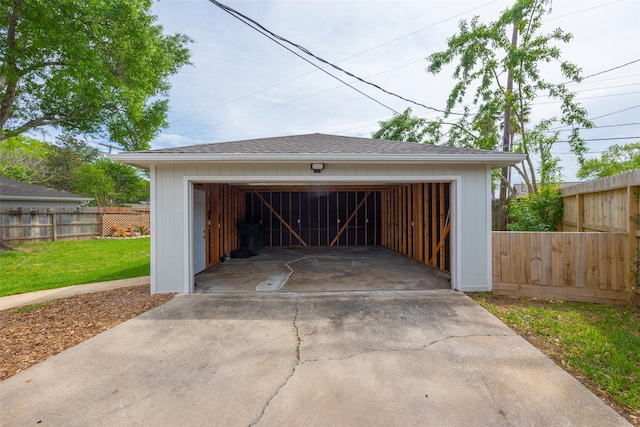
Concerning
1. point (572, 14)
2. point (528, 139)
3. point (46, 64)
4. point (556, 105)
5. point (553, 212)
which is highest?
point (572, 14)

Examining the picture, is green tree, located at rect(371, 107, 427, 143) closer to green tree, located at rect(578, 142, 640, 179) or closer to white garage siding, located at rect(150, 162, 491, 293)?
white garage siding, located at rect(150, 162, 491, 293)

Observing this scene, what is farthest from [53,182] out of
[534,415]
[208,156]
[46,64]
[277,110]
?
[534,415]

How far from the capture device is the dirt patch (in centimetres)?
291

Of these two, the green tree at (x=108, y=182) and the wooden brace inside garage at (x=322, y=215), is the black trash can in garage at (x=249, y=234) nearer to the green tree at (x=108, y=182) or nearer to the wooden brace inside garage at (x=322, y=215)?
the wooden brace inside garage at (x=322, y=215)

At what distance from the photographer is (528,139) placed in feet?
30.1

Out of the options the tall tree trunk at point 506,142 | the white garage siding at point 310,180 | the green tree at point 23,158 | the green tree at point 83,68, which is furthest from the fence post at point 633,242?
the green tree at point 23,158

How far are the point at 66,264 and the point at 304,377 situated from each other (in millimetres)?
8504

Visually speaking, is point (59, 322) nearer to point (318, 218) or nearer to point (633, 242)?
point (633, 242)

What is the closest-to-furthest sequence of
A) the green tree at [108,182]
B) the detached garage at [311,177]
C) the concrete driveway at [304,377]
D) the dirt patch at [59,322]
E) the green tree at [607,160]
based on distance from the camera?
the concrete driveway at [304,377]
the dirt patch at [59,322]
the detached garage at [311,177]
the green tree at [607,160]
the green tree at [108,182]

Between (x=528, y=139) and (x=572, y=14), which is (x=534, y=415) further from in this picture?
(x=572, y=14)

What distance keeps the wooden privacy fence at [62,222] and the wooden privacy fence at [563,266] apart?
52.2 feet

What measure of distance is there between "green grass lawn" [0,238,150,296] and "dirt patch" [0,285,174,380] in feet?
5.45

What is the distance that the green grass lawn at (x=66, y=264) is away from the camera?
229 inches

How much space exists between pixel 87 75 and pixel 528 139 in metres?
14.6
